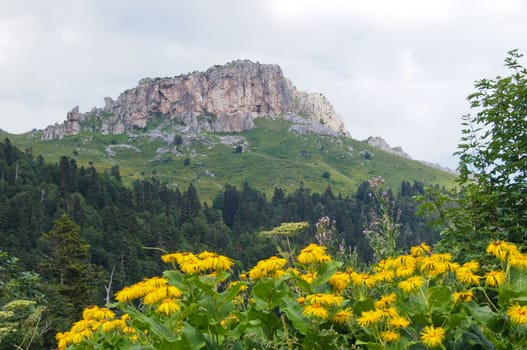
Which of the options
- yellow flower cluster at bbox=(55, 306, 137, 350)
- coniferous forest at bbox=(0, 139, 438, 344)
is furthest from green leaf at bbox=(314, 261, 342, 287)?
coniferous forest at bbox=(0, 139, 438, 344)

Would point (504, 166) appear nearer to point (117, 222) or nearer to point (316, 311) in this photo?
point (316, 311)

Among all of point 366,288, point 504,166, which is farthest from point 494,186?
point 366,288

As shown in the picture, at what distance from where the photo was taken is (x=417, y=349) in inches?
124

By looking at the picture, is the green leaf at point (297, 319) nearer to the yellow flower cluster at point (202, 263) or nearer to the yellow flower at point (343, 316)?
the yellow flower at point (343, 316)

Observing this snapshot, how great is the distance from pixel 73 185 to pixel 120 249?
3645cm

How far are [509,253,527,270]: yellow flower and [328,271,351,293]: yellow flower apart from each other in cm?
117

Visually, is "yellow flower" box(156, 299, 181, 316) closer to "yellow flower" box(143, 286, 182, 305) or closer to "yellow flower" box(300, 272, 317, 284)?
"yellow flower" box(143, 286, 182, 305)

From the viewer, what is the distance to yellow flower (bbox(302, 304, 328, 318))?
3.12m

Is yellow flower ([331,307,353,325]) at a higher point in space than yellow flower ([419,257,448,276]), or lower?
lower

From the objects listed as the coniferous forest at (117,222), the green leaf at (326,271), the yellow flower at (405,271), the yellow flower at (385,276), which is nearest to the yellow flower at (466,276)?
the yellow flower at (405,271)

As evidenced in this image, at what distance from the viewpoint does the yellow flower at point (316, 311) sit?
3.12 metres

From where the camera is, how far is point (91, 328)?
3953 millimetres

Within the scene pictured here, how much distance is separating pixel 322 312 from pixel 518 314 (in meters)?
1.20

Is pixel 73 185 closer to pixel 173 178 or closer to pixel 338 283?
pixel 173 178
